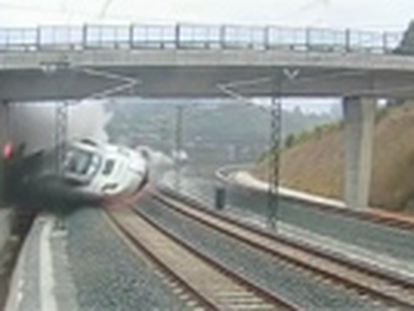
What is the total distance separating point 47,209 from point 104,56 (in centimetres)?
1119

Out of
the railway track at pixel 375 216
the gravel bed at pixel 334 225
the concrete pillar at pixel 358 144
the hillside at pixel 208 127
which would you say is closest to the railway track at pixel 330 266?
the gravel bed at pixel 334 225

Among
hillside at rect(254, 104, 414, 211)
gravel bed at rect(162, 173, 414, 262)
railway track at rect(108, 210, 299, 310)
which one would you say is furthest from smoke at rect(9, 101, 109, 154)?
railway track at rect(108, 210, 299, 310)

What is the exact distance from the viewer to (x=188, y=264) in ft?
106

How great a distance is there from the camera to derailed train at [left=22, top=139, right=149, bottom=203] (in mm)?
59438

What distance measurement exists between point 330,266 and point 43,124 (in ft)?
141

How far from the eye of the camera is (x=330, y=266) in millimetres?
31547

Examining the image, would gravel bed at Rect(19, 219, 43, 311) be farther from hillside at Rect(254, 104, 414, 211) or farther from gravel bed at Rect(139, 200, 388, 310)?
hillside at Rect(254, 104, 414, 211)

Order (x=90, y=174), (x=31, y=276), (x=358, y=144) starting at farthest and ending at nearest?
(x=358, y=144) → (x=90, y=174) → (x=31, y=276)

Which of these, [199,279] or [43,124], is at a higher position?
[43,124]

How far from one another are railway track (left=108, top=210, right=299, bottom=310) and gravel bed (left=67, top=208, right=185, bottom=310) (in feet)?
1.28

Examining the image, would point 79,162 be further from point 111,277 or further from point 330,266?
point 111,277

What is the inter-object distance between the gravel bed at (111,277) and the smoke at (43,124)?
24.5m

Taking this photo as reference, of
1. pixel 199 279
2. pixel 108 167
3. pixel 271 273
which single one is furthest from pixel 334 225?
pixel 199 279

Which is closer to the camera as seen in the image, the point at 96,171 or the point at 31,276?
the point at 31,276
